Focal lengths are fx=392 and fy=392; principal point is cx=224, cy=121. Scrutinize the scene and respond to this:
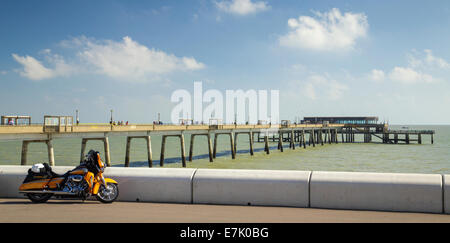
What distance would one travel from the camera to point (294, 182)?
8547 mm

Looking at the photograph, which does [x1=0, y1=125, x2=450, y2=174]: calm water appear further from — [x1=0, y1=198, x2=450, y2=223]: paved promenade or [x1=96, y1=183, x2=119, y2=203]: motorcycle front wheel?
[x1=0, y1=198, x2=450, y2=223]: paved promenade

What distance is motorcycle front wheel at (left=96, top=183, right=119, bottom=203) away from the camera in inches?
352

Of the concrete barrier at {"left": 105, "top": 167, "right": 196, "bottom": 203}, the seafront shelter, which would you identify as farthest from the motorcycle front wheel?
the seafront shelter

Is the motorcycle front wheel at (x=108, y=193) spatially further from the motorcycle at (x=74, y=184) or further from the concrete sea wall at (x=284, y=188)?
the concrete sea wall at (x=284, y=188)

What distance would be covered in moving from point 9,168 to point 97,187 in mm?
2793

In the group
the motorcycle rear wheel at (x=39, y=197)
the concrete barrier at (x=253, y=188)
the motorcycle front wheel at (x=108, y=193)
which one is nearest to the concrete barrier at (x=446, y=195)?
the concrete barrier at (x=253, y=188)

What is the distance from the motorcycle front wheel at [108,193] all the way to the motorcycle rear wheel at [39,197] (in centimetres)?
123

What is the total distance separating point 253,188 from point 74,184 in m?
4.19

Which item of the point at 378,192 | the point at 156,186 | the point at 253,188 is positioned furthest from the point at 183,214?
the point at 378,192

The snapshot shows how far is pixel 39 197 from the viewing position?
9219mm

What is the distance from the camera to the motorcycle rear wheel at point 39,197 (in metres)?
9.16

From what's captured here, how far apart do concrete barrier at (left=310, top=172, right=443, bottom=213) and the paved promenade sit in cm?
22
